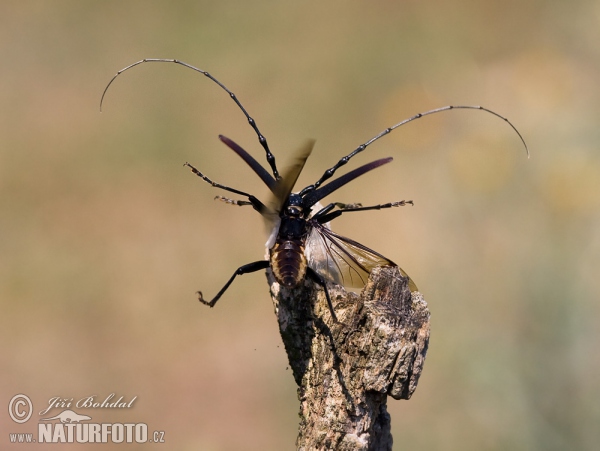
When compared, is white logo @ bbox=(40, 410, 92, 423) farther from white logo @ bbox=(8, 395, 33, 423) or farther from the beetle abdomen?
the beetle abdomen

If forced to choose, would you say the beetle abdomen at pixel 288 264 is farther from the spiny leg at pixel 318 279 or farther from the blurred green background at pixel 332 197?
the blurred green background at pixel 332 197

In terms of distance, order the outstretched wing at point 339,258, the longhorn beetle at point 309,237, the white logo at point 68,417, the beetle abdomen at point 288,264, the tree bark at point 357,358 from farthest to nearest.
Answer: the white logo at point 68,417 → the outstretched wing at point 339,258 → the longhorn beetle at point 309,237 → the beetle abdomen at point 288,264 → the tree bark at point 357,358

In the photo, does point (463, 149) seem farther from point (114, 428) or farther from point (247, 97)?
point (114, 428)

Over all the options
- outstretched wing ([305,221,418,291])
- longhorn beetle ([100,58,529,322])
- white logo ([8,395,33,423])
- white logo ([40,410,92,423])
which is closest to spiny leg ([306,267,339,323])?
longhorn beetle ([100,58,529,322])

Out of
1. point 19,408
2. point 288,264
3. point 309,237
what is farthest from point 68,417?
point 19,408

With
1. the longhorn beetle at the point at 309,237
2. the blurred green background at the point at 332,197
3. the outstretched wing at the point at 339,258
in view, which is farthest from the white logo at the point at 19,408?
the outstretched wing at the point at 339,258

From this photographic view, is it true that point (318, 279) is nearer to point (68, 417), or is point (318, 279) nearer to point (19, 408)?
point (68, 417)
